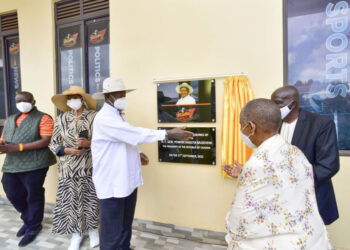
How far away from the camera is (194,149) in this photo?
101 inches

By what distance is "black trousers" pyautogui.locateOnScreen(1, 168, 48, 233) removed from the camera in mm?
2719

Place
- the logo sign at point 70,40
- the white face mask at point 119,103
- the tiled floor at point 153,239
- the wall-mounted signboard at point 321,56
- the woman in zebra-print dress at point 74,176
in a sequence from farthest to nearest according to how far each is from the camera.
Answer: the logo sign at point 70,40
the tiled floor at point 153,239
the woman in zebra-print dress at point 74,176
the wall-mounted signboard at point 321,56
the white face mask at point 119,103

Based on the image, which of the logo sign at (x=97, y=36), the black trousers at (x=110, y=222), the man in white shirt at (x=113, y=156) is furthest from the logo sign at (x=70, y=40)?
the black trousers at (x=110, y=222)

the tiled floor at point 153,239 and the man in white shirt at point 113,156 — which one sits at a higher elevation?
the man in white shirt at point 113,156

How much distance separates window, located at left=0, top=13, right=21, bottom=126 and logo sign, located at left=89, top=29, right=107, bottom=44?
1562mm

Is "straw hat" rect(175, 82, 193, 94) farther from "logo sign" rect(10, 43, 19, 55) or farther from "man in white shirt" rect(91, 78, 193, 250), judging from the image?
"logo sign" rect(10, 43, 19, 55)

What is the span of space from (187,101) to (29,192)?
2.23 m

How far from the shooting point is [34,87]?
11.5ft

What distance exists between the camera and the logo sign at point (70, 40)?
3.42 m

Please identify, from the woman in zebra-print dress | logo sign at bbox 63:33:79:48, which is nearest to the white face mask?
the woman in zebra-print dress

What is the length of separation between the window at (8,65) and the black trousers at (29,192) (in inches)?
69.7

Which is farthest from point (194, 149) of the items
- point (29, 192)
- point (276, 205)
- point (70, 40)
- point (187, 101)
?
point (70, 40)

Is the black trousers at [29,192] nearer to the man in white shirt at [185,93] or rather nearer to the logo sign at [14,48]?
the man in white shirt at [185,93]

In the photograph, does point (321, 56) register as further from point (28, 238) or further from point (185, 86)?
point (28, 238)
